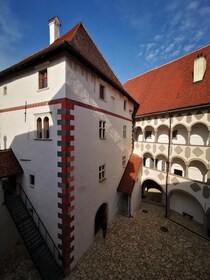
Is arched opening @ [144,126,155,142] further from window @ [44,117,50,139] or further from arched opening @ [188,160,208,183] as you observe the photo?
window @ [44,117,50,139]

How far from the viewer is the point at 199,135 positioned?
12172 millimetres

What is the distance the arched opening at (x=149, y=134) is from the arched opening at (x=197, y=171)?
4660mm

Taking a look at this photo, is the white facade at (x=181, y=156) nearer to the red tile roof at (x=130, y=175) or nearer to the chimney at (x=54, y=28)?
the red tile roof at (x=130, y=175)

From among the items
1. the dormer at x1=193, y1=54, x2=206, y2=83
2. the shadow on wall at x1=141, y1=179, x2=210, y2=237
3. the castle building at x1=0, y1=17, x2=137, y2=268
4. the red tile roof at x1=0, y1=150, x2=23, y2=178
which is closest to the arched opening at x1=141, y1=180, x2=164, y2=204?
the shadow on wall at x1=141, y1=179, x2=210, y2=237

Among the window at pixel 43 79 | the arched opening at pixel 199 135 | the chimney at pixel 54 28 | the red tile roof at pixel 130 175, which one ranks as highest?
the chimney at pixel 54 28

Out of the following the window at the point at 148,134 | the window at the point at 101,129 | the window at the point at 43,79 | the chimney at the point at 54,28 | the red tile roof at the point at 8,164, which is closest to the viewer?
the window at the point at 43,79

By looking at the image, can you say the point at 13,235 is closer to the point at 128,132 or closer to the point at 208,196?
the point at 128,132

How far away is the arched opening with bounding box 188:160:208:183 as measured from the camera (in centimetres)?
1180

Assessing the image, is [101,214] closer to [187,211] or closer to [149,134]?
[187,211]

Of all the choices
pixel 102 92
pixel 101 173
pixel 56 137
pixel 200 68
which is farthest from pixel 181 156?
pixel 56 137

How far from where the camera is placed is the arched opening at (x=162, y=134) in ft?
47.3

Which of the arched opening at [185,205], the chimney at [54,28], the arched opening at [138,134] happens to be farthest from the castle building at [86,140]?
the arched opening at [138,134]

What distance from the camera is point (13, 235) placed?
982 centimetres

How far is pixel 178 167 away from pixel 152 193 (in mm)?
6698
